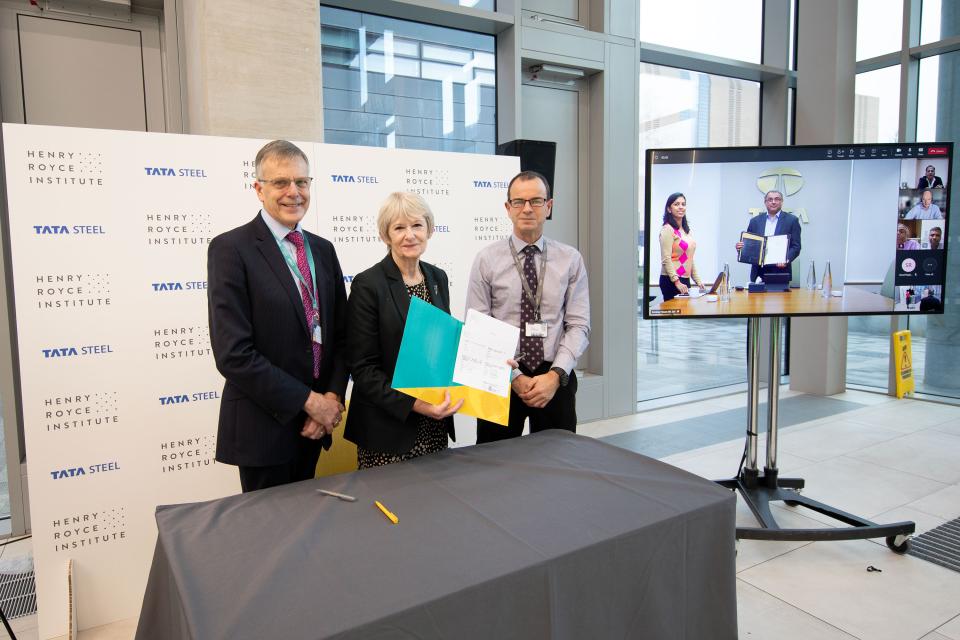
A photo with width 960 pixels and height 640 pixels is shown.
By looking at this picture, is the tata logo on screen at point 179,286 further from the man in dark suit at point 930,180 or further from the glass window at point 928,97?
the glass window at point 928,97

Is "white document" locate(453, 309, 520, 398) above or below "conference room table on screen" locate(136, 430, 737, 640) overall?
above

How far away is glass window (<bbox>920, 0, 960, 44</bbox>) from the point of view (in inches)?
214

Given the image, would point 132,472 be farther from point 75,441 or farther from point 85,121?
point 85,121

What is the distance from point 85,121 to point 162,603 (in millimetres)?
3177

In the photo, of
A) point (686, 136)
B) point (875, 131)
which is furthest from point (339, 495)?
point (875, 131)

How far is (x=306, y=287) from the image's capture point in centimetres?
196

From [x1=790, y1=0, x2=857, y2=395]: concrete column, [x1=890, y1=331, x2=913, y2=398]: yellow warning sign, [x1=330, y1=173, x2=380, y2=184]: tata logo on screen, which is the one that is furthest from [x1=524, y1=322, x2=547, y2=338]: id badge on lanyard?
[x1=890, y1=331, x2=913, y2=398]: yellow warning sign

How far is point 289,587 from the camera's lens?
1.10m

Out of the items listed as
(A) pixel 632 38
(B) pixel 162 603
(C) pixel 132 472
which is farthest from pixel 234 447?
(A) pixel 632 38

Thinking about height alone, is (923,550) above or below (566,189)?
below

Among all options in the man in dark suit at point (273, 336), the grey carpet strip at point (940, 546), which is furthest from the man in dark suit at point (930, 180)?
the man in dark suit at point (273, 336)

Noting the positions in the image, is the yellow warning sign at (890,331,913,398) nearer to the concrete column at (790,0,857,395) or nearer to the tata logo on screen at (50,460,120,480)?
the concrete column at (790,0,857,395)

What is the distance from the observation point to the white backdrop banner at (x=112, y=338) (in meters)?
2.38

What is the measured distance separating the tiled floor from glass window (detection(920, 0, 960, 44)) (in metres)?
3.44
